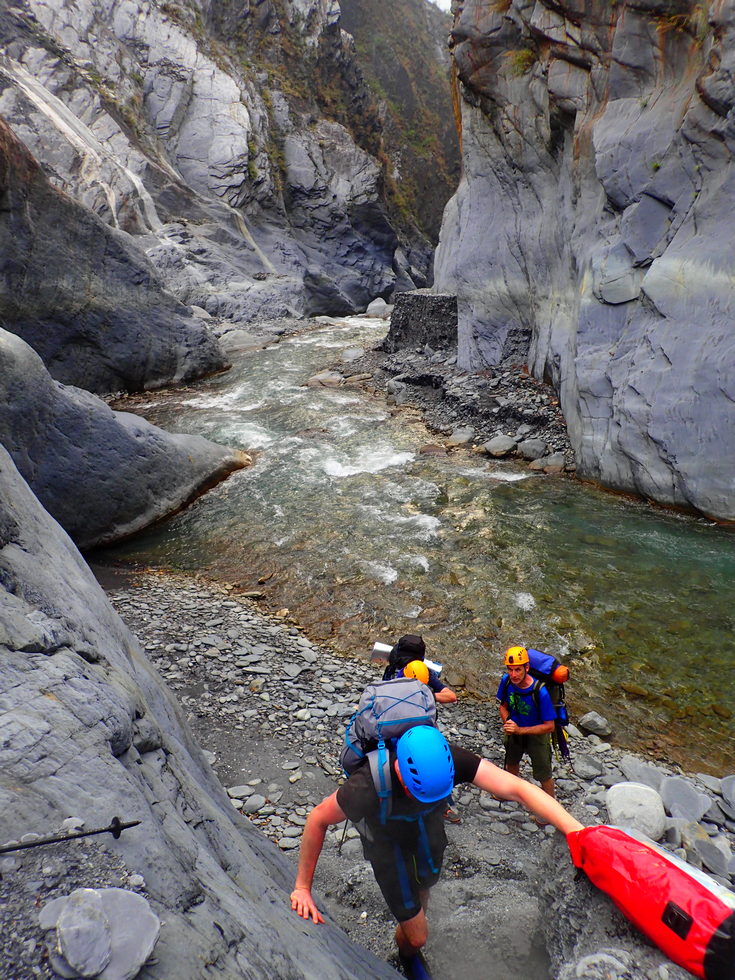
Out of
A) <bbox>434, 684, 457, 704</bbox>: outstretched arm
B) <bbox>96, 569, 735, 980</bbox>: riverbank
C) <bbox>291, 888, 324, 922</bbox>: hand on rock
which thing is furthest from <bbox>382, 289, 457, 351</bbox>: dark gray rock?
<bbox>291, 888, 324, 922</bbox>: hand on rock

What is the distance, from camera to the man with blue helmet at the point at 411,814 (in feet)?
9.27

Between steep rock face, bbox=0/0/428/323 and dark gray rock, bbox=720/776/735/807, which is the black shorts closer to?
dark gray rock, bbox=720/776/735/807

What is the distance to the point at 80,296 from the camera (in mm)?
18750

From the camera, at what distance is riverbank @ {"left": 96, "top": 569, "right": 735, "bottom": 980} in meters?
3.75

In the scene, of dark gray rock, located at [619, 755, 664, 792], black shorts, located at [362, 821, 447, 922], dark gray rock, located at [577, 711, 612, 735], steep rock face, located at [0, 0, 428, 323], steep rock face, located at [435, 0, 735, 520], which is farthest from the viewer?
steep rock face, located at [0, 0, 428, 323]

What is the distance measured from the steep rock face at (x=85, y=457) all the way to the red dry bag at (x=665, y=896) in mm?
10422

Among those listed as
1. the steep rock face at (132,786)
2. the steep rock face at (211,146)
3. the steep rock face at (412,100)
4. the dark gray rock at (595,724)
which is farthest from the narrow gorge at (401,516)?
the steep rock face at (412,100)

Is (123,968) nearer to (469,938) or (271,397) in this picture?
(469,938)

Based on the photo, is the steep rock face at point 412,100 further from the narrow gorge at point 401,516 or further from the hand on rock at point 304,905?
the hand on rock at point 304,905

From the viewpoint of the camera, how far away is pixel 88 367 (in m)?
20.2

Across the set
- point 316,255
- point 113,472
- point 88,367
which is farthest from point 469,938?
point 316,255

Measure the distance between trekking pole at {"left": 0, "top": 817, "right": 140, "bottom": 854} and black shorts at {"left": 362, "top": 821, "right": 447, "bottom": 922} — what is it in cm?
149

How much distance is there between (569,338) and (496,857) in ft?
46.3

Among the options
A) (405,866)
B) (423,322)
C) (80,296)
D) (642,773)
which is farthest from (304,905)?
(423,322)
